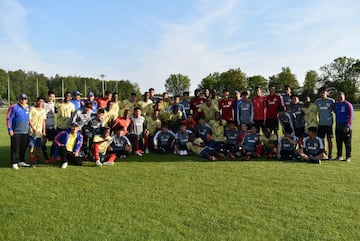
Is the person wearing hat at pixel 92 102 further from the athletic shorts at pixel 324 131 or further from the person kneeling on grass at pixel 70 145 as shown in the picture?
the athletic shorts at pixel 324 131

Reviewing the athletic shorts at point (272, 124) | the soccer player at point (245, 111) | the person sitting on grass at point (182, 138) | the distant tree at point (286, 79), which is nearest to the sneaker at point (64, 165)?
the person sitting on grass at point (182, 138)

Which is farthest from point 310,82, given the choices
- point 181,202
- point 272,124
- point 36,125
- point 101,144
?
point 181,202

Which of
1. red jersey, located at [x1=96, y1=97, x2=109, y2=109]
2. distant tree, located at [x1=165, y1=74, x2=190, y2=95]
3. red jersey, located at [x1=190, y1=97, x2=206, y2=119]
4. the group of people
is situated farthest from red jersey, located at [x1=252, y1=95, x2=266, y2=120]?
distant tree, located at [x1=165, y1=74, x2=190, y2=95]

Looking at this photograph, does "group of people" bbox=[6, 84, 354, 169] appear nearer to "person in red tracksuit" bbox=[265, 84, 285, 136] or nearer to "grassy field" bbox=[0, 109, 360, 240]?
"person in red tracksuit" bbox=[265, 84, 285, 136]

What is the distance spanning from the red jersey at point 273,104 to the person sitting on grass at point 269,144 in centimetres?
66

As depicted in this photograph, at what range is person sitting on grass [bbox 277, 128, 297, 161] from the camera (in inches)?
347

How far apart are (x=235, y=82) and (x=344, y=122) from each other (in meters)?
54.5

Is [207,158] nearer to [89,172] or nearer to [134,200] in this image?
[89,172]

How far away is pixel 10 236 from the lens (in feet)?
12.3

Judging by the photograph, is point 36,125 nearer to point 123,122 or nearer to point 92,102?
point 92,102

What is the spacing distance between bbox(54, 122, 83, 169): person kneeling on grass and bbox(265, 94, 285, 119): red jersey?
581cm

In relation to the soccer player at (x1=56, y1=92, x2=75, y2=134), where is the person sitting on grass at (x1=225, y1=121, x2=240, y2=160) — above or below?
below

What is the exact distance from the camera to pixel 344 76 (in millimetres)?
73250

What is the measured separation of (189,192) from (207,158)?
339 cm
